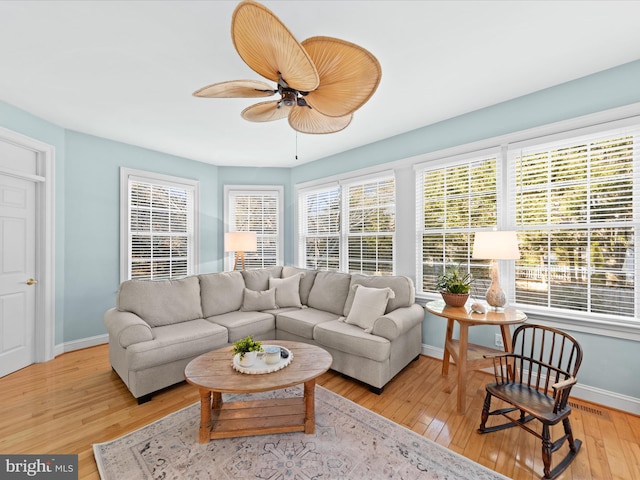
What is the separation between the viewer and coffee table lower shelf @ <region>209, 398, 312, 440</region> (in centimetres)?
192

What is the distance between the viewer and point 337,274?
3.80 meters

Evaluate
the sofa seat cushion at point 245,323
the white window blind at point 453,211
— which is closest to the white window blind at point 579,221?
the white window blind at point 453,211

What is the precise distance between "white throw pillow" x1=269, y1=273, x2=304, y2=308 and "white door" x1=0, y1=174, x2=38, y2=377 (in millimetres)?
2750

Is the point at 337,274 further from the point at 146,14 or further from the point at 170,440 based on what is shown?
the point at 146,14

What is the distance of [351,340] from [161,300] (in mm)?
2123

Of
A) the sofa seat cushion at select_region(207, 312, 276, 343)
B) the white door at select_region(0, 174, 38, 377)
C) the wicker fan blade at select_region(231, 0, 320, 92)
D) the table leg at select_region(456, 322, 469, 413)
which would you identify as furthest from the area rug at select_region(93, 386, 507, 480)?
the wicker fan blade at select_region(231, 0, 320, 92)

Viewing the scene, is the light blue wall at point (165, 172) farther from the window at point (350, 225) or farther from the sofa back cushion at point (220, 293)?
the sofa back cushion at point (220, 293)

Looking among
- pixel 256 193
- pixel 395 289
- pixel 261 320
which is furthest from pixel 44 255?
pixel 395 289

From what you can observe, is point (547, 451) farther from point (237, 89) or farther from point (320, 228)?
point (320, 228)

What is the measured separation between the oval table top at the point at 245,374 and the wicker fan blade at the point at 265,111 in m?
1.88

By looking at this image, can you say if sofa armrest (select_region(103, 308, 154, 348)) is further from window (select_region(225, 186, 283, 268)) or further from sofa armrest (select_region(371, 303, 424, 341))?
window (select_region(225, 186, 283, 268))

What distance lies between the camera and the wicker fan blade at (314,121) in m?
2.03

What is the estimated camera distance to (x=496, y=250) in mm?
2443

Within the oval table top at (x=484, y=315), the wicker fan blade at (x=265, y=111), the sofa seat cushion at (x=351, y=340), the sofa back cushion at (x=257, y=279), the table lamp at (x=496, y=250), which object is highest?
the wicker fan blade at (x=265, y=111)
